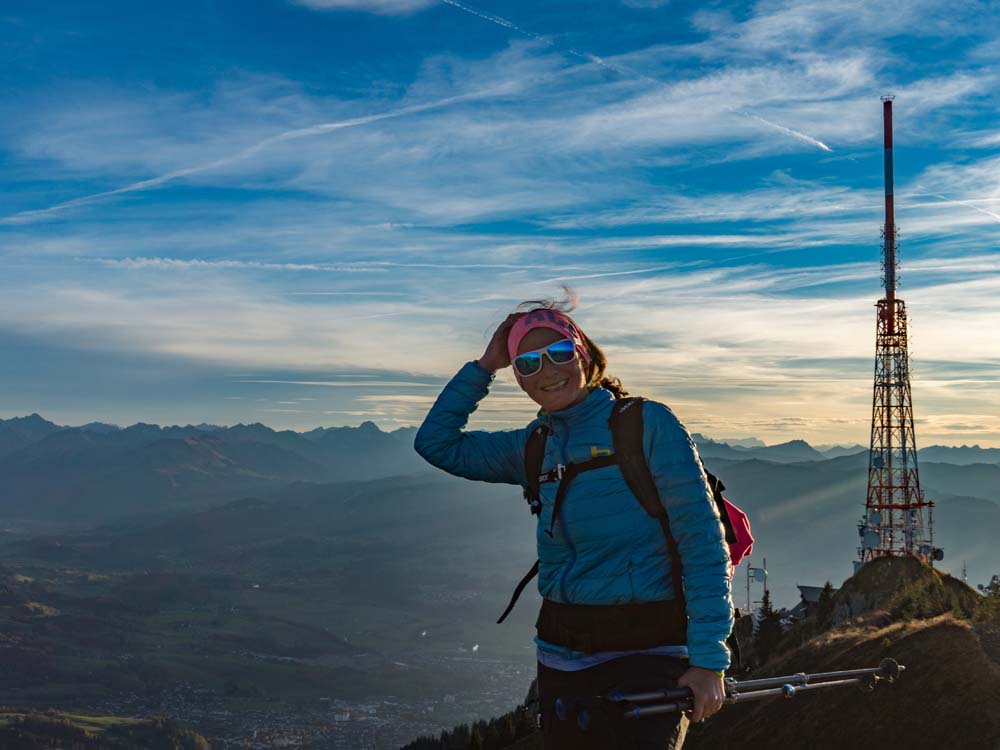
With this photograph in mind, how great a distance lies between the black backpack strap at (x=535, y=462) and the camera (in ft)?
17.6

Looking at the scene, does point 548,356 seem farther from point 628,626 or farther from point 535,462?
point 628,626

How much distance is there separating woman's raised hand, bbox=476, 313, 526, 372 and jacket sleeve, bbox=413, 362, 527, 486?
0.27 feet

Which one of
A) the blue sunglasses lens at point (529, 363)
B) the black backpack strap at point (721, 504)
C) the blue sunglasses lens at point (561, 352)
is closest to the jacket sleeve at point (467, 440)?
the blue sunglasses lens at point (529, 363)

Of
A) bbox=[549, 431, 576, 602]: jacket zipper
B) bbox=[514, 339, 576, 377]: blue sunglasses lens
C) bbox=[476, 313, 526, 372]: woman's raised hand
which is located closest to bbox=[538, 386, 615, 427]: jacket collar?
bbox=[549, 431, 576, 602]: jacket zipper

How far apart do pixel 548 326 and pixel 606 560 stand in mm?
1449

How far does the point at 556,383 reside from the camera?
5277 mm

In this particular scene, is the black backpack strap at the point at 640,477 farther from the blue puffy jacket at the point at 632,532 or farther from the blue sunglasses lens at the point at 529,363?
the blue sunglasses lens at the point at 529,363

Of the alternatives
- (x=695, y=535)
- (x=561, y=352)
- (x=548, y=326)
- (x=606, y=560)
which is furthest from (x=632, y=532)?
(x=548, y=326)

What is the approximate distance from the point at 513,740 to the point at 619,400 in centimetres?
2893

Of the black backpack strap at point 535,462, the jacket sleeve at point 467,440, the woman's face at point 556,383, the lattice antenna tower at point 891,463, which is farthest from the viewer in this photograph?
the lattice antenna tower at point 891,463

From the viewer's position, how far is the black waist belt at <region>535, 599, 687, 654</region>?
15.8 ft

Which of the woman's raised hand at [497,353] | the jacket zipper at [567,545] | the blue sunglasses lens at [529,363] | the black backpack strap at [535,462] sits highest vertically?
the woman's raised hand at [497,353]

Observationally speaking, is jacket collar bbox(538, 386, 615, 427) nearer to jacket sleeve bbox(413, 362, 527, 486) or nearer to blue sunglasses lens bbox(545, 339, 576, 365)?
blue sunglasses lens bbox(545, 339, 576, 365)

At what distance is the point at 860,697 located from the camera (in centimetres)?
1795
